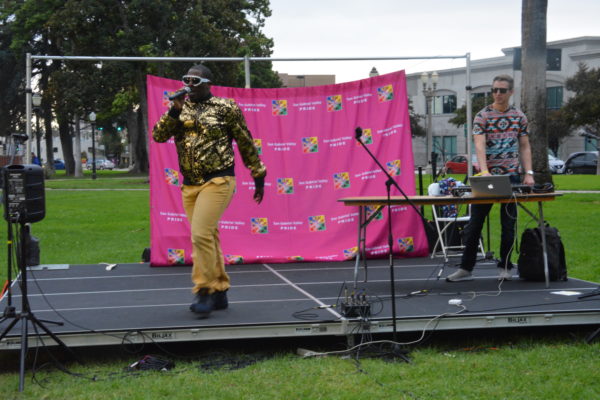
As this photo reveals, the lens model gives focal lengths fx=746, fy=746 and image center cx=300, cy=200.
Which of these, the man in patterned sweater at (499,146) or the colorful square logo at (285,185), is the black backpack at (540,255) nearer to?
the man in patterned sweater at (499,146)

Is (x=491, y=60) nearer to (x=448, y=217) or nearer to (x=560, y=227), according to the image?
(x=560, y=227)

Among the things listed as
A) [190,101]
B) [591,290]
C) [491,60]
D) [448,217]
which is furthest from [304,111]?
[491,60]

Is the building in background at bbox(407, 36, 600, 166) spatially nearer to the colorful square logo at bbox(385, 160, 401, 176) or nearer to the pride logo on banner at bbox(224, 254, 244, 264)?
the colorful square logo at bbox(385, 160, 401, 176)

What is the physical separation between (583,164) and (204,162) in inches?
1482

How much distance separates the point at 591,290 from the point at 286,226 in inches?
161

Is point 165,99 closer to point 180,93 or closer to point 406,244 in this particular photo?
point 406,244

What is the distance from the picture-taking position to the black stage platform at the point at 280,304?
555cm

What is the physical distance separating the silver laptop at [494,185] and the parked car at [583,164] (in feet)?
118

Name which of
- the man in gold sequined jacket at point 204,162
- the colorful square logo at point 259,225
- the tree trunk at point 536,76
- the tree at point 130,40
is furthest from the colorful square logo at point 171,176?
the tree at point 130,40

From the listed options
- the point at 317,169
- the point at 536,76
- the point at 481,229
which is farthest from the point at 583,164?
the point at 481,229

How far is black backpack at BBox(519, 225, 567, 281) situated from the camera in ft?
24.2

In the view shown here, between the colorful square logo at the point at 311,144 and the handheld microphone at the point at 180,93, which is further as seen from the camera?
the colorful square logo at the point at 311,144

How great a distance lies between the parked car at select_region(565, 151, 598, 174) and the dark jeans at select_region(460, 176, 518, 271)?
3488 cm

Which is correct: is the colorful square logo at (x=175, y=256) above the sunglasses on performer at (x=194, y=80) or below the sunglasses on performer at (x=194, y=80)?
below
